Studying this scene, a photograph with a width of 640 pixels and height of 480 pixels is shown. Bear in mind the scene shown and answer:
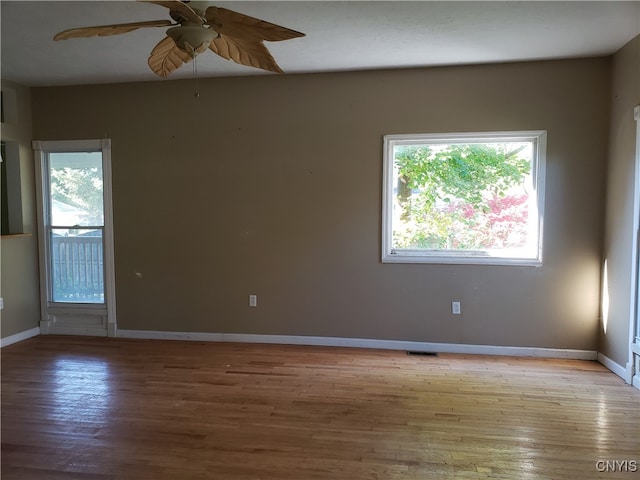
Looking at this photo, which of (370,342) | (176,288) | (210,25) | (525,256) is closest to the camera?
(210,25)

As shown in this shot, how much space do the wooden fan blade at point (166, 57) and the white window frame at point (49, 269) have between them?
92.5 inches

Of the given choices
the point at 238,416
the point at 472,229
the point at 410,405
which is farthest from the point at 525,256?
the point at 238,416

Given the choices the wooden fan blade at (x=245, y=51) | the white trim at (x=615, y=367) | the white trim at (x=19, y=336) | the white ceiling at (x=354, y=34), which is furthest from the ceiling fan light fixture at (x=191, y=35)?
the white trim at (x=19, y=336)

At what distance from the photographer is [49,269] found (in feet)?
14.7

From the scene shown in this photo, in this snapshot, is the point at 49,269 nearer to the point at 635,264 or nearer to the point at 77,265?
the point at 77,265

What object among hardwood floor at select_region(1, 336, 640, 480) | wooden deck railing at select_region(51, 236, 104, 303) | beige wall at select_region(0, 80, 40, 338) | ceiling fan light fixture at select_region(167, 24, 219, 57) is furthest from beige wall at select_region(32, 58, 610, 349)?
ceiling fan light fixture at select_region(167, 24, 219, 57)

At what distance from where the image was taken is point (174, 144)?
4.16m

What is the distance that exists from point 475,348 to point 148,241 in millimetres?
3454

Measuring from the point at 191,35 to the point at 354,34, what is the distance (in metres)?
1.63

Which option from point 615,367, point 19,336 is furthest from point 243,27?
point 19,336

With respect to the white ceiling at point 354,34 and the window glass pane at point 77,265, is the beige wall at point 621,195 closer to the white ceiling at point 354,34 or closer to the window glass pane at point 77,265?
the white ceiling at point 354,34

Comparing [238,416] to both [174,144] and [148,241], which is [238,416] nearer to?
[148,241]

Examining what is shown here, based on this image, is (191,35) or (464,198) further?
(464,198)

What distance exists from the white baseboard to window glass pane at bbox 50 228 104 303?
60 centimetres
